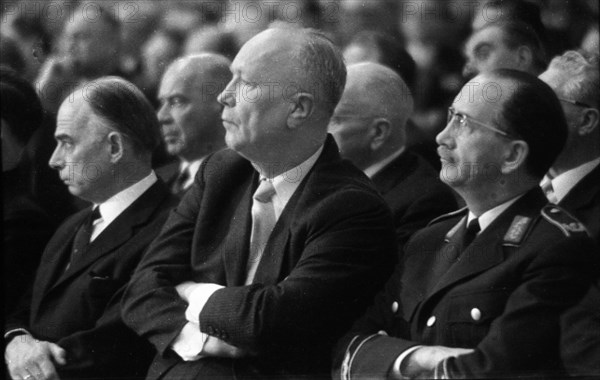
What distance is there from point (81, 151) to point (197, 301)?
2.52ft

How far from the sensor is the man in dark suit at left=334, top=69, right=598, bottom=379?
11.7ft

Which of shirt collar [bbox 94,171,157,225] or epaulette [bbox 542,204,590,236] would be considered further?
shirt collar [bbox 94,171,157,225]

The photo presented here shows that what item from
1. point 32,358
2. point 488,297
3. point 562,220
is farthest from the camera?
point 32,358

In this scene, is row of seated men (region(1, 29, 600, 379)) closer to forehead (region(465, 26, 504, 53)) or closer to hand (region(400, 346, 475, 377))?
hand (region(400, 346, 475, 377))

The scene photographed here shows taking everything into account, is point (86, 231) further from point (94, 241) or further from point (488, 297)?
point (488, 297)

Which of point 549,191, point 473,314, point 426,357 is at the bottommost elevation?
point 426,357

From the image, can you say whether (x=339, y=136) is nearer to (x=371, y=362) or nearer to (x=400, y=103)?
(x=400, y=103)

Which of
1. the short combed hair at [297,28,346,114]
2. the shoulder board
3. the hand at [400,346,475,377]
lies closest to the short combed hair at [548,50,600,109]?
the shoulder board

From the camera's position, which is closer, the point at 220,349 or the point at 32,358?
the point at 220,349

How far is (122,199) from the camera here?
13.5ft

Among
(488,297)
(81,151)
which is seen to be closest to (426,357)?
(488,297)

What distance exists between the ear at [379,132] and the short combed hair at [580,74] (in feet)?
1.92

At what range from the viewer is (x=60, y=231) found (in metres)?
4.18

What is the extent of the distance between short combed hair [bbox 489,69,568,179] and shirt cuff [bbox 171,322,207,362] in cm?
118
